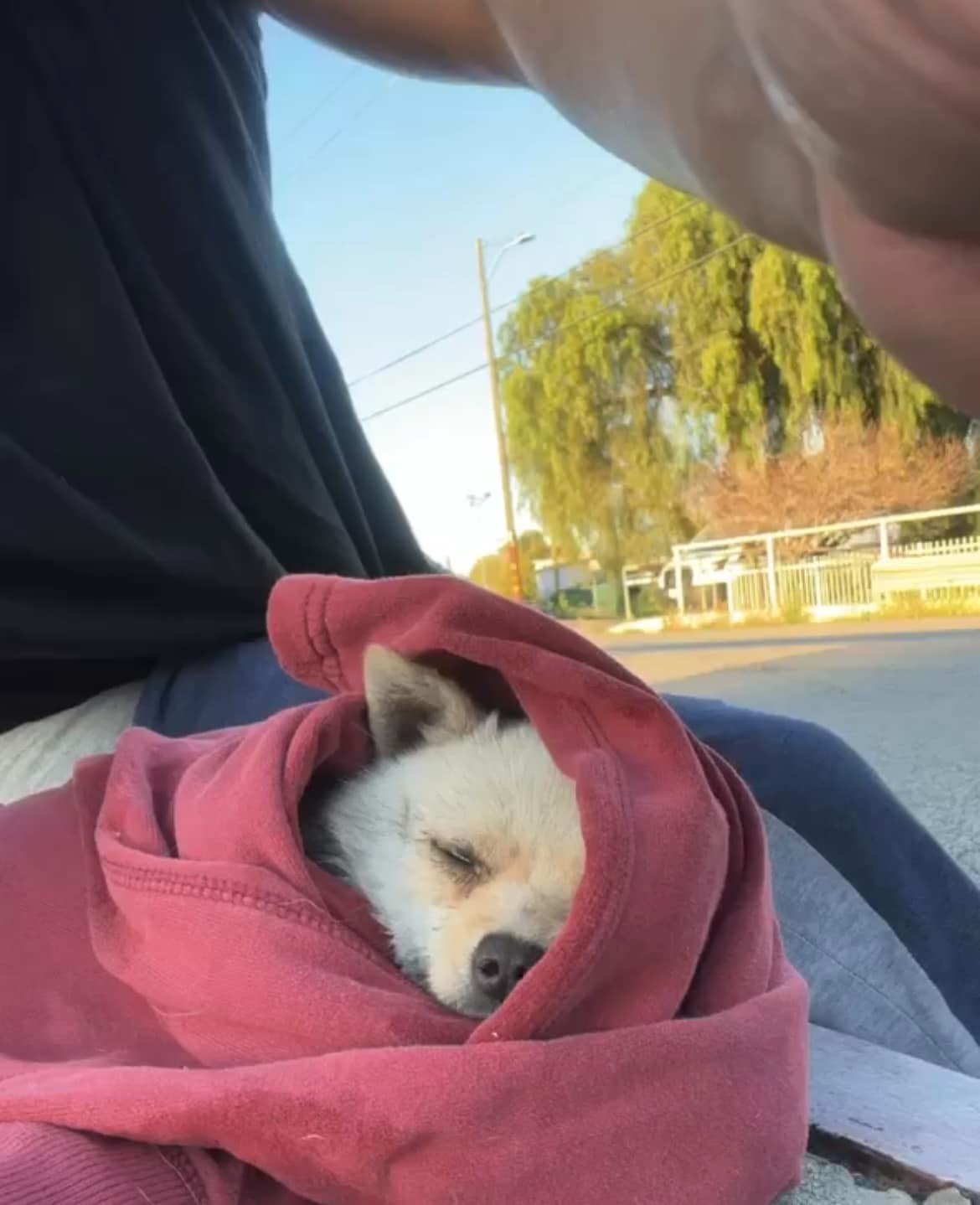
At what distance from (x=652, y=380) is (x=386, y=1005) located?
49.9 feet

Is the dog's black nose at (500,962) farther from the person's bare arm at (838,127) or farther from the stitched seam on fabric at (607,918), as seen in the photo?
the person's bare arm at (838,127)

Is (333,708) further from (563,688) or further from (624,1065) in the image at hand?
(624,1065)

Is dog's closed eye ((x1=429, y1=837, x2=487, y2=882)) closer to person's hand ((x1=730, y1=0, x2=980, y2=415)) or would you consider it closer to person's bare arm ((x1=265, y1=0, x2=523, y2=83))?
person's bare arm ((x1=265, y1=0, x2=523, y2=83))

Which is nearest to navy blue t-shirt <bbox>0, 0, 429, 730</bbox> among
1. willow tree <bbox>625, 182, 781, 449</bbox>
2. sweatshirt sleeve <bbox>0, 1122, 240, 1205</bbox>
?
sweatshirt sleeve <bbox>0, 1122, 240, 1205</bbox>

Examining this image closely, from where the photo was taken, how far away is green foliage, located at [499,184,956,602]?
1337cm

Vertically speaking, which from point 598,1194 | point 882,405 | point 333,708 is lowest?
point 598,1194

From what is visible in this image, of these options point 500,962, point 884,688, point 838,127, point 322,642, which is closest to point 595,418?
point 884,688

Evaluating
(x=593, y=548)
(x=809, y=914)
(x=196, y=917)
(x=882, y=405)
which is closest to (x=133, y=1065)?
(x=196, y=917)

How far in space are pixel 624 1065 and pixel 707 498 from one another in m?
14.4

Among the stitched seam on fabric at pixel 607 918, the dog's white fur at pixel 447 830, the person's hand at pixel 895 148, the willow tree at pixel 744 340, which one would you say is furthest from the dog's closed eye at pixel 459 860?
the willow tree at pixel 744 340

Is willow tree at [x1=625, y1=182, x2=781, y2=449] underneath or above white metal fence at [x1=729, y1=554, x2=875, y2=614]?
above

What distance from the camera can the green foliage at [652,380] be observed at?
526 inches

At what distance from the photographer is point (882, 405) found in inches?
501

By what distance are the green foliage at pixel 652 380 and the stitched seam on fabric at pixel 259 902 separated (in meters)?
12.6
